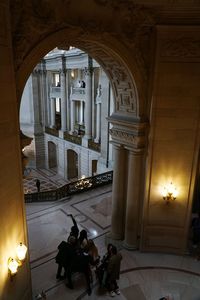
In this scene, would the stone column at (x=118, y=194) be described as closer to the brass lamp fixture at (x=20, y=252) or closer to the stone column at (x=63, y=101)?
the brass lamp fixture at (x=20, y=252)

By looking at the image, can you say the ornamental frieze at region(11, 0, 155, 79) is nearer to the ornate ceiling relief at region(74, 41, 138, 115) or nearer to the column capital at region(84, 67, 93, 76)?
the ornate ceiling relief at region(74, 41, 138, 115)

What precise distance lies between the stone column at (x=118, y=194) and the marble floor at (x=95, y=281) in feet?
1.59

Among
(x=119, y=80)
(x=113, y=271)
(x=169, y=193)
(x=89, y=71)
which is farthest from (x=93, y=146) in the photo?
(x=113, y=271)

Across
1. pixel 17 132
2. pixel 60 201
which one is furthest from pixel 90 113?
pixel 17 132

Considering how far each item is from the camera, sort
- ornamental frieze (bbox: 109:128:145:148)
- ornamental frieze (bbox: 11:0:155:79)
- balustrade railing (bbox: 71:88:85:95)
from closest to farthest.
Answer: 1. ornamental frieze (bbox: 11:0:155:79)
2. ornamental frieze (bbox: 109:128:145:148)
3. balustrade railing (bbox: 71:88:85:95)

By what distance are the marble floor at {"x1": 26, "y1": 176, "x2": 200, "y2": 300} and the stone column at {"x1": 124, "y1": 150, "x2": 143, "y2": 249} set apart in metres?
0.46

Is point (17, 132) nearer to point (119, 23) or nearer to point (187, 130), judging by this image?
point (119, 23)

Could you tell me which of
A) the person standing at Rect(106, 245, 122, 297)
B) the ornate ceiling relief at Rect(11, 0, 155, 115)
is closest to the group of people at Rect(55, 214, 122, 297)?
the person standing at Rect(106, 245, 122, 297)

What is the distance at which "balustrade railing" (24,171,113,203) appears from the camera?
11461 mm

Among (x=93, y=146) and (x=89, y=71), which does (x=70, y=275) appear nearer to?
(x=93, y=146)

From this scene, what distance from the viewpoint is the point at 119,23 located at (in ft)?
19.9

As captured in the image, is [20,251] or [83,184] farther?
[83,184]

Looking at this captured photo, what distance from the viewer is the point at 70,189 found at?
12.0m

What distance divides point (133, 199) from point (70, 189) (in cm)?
494
